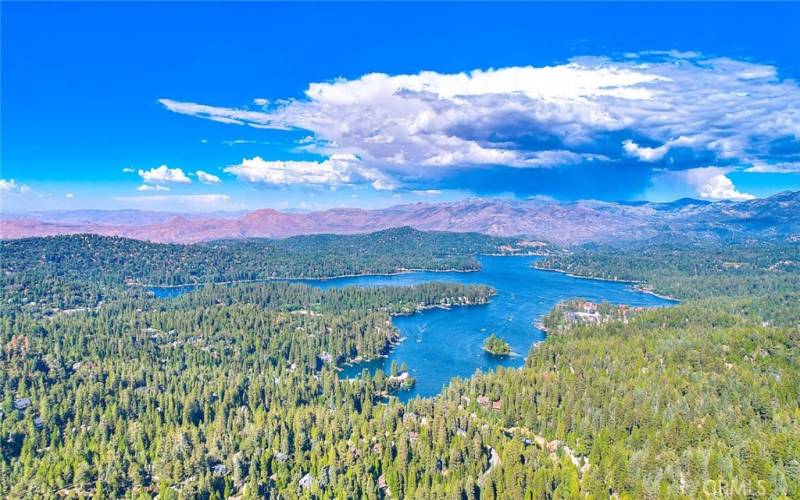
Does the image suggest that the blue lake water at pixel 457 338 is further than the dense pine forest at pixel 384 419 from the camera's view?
Yes

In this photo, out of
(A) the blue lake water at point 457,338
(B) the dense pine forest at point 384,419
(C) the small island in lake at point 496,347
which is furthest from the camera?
(C) the small island in lake at point 496,347

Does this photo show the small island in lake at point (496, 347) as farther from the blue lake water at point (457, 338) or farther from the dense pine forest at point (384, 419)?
the dense pine forest at point (384, 419)

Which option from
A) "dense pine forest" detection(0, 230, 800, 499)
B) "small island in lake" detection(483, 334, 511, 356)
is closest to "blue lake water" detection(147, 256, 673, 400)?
"small island in lake" detection(483, 334, 511, 356)

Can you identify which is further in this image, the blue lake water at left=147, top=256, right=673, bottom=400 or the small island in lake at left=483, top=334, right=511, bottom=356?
the small island in lake at left=483, top=334, right=511, bottom=356

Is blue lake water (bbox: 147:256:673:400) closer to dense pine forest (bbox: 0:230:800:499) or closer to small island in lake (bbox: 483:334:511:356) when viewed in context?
small island in lake (bbox: 483:334:511:356)

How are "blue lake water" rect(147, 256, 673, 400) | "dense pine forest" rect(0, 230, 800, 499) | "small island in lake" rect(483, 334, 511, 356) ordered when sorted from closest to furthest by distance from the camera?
"dense pine forest" rect(0, 230, 800, 499) < "blue lake water" rect(147, 256, 673, 400) < "small island in lake" rect(483, 334, 511, 356)

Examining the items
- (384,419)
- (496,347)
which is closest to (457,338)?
(496,347)

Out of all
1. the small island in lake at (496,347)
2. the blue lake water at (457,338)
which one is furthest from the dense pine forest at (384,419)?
the small island in lake at (496,347)

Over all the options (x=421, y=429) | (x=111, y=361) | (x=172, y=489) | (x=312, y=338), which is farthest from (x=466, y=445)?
(x=111, y=361)

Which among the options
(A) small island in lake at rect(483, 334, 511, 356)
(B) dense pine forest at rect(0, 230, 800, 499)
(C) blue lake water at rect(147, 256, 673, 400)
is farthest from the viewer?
(A) small island in lake at rect(483, 334, 511, 356)
